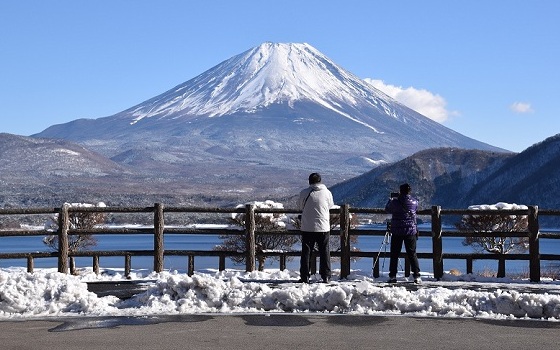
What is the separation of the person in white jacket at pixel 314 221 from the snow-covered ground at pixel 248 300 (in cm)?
264

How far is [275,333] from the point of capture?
34.5ft

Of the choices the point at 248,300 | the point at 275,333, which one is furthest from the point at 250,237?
the point at 275,333

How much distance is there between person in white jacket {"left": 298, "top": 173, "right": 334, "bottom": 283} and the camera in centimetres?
1564

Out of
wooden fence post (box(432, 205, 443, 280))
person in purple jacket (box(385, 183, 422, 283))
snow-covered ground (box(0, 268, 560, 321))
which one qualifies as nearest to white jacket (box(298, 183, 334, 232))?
person in purple jacket (box(385, 183, 422, 283))

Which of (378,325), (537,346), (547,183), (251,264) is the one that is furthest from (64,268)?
→ (547,183)

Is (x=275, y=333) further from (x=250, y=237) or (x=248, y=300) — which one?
(x=250, y=237)

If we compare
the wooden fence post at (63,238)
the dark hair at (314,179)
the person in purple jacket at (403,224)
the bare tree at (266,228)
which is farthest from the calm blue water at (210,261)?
the wooden fence post at (63,238)

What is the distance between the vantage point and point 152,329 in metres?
10.8

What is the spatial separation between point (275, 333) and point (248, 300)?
2084 mm

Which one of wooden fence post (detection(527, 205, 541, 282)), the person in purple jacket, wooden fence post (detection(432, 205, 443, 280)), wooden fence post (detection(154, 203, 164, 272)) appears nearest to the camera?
the person in purple jacket

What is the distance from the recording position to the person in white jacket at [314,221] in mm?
15641

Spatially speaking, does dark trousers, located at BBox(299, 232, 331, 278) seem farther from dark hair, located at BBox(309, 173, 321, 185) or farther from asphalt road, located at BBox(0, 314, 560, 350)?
asphalt road, located at BBox(0, 314, 560, 350)

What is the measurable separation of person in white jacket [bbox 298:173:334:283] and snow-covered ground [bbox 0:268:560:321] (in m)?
2.64

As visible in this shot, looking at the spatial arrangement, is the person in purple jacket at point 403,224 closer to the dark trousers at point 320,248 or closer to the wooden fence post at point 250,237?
the dark trousers at point 320,248
